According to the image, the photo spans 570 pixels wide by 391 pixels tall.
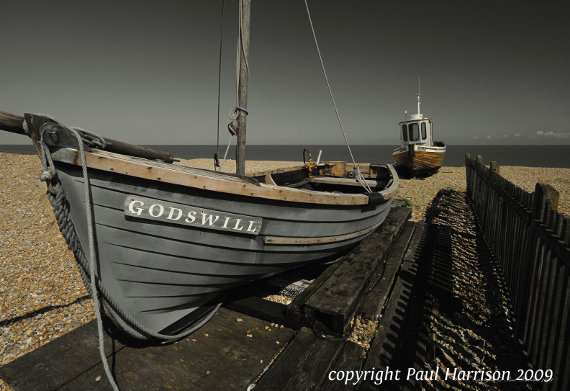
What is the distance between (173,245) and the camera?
2.67 meters

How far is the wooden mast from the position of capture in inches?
182

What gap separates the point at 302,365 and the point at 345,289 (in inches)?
44.0

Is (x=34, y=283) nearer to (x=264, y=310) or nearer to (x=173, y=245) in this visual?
(x=173, y=245)

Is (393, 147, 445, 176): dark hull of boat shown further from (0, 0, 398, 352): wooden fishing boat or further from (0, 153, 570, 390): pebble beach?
(0, 0, 398, 352): wooden fishing boat

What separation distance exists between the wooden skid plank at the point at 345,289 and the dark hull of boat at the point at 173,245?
616 mm

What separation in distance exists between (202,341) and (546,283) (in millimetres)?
3501

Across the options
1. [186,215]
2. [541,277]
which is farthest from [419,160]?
[186,215]

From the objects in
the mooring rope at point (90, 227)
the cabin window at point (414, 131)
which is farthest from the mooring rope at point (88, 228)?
the cabin window at point (414, 131)

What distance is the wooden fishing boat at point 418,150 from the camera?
18125mm

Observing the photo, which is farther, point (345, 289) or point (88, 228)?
point (345, 289)

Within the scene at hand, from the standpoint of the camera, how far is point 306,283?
4434 millimetres

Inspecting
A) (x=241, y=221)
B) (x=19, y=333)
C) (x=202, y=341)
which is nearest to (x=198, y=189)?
(x=241, y=221)

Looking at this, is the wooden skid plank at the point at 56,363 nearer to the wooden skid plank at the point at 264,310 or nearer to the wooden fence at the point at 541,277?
the wooden skid plank at the point at 264,310

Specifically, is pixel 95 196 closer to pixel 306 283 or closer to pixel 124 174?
pixel 124 174
